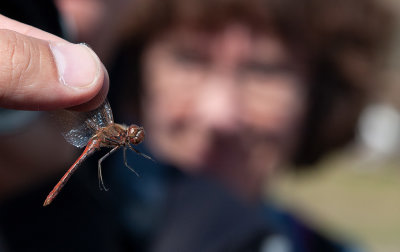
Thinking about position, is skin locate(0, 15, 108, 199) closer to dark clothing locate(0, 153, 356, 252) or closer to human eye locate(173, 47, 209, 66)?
dark clothing locate(0, 153, 356, 252)

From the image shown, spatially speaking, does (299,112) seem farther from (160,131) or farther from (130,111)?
(130,111)

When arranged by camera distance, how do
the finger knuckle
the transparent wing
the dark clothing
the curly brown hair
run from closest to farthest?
the finger knuckle → the transparent wing → the dark clothing → the curly brown hair

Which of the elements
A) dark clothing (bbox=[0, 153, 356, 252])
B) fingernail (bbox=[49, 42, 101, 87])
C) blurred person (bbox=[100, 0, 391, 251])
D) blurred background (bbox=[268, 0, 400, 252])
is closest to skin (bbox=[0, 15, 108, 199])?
fingernail (bbox=[49, 42, 101, 87])

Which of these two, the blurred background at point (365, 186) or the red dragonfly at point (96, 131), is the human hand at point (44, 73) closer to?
the red dragonfly at point (96, 131)

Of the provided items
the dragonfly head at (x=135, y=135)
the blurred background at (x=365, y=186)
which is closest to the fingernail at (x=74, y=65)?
the dragonfly head at (x=135, y=135)

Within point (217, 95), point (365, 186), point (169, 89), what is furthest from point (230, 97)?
point (365, 186)

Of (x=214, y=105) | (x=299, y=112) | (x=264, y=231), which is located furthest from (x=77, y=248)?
(x=299, y=112)

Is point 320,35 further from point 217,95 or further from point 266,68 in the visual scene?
point 217,95
